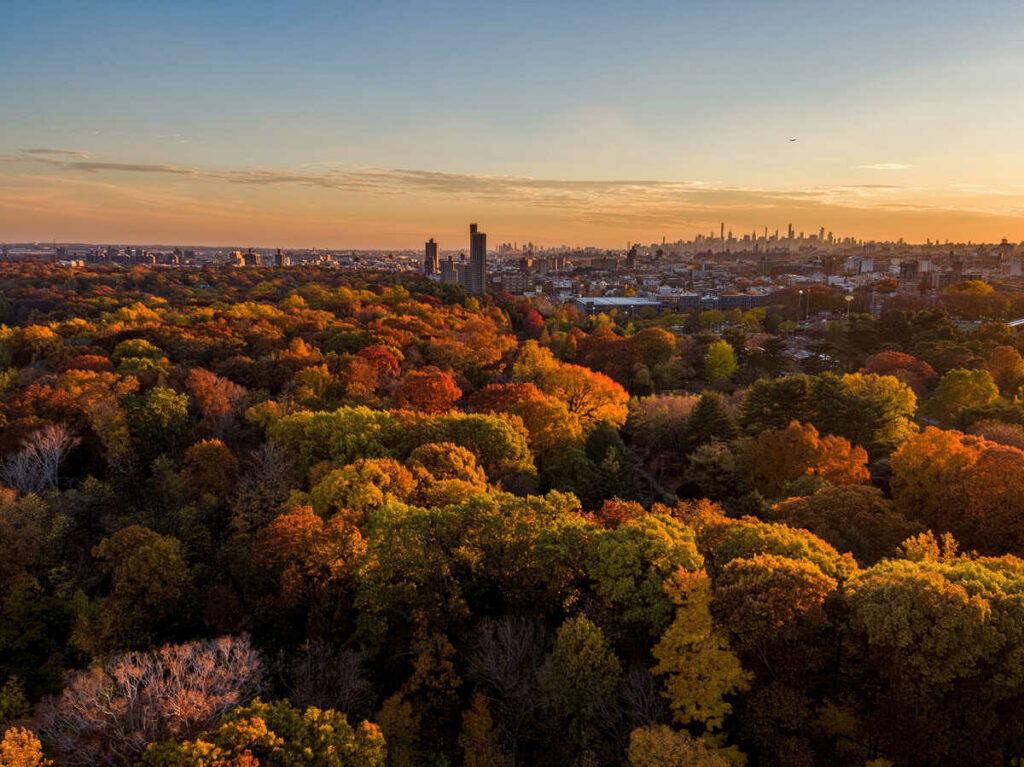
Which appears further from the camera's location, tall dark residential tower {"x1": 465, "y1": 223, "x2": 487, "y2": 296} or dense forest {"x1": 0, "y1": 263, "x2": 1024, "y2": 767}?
tall dark residential tower {"x1": 465, "y1": 223, "x2": 487, "y2": 296}

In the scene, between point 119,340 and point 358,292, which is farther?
point 358,292

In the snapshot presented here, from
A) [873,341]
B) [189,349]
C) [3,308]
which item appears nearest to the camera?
[189,349]

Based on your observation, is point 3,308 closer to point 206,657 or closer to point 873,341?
point 206,657

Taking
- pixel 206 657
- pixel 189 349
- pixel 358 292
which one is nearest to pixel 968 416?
pixel 206 657

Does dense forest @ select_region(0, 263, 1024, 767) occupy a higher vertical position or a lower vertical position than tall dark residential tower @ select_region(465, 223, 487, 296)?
lower

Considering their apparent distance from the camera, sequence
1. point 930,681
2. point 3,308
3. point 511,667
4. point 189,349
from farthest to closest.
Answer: point 3,308 → point 189,349 → point 511,667 → point 930,681

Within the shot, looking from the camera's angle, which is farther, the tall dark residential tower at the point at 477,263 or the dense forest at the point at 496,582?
the tall dark residential tower at the point at 477,263

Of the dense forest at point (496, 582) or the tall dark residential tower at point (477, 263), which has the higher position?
the tall dark residential tower at point (477, 263)

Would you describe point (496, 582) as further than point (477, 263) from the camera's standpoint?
No
